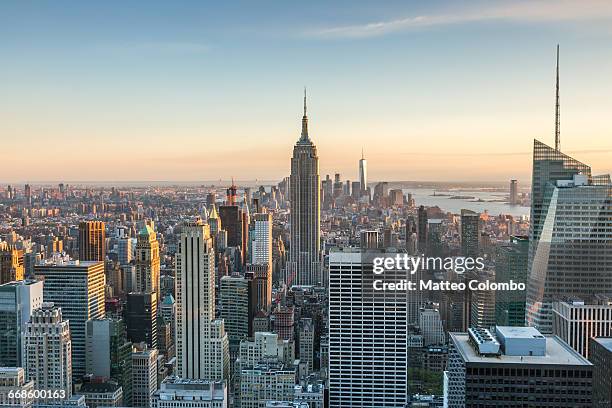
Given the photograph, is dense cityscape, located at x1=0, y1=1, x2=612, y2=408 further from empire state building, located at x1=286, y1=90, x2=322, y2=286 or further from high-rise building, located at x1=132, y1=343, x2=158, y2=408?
empire state building, located at x1=286, y1=90, x2=322, y2=286

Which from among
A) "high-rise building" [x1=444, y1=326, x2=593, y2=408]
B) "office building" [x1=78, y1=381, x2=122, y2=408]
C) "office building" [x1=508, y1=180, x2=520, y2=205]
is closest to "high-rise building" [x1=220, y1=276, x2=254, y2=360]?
"office building" [x1=78, y1=381, x2=122, y2=408]

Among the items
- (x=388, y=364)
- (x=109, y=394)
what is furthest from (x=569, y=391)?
(x=109, y=394)

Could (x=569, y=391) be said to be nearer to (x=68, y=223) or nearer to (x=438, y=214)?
(x=438, y=214)

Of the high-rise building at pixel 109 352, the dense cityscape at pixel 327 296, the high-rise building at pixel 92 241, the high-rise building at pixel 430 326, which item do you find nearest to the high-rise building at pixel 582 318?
the dense cityscape at pixel 327 296

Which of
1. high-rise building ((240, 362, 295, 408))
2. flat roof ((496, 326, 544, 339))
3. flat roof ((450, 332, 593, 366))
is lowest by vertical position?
high-rise building ((240, 362, 295, 408))

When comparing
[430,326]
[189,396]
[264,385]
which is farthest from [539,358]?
[264,385]

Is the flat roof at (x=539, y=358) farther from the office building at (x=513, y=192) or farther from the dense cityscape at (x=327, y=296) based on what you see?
the office building at (x=513, y=192)
